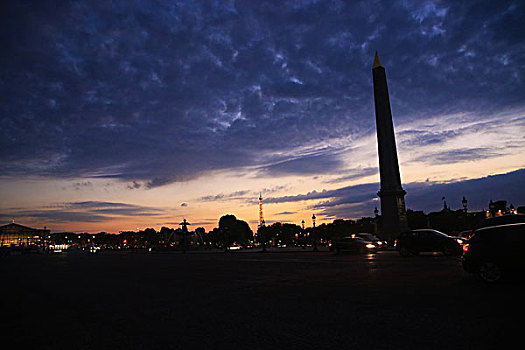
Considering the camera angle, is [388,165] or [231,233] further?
[231,233]

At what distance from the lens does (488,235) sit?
33.4 ft

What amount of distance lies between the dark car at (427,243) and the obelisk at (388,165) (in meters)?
13.3

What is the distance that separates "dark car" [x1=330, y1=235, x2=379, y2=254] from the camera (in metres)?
28.7

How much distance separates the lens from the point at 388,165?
36.3 m

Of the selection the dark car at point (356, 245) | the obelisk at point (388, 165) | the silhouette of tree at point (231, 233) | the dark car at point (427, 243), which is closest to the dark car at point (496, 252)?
the dark car at point (427, 243)

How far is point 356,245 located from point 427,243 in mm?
7466

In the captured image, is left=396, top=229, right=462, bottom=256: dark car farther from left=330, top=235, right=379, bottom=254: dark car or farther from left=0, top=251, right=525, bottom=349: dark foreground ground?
left=0, top=251, right=525, bottom=349: dark foreground ground

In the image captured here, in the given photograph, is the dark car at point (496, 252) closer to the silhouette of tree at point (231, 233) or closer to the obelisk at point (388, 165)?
the obelisk at point (388, 165)

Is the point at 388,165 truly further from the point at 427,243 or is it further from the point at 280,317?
the point at 280,317

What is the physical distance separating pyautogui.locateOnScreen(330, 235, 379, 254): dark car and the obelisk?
27.0 ft

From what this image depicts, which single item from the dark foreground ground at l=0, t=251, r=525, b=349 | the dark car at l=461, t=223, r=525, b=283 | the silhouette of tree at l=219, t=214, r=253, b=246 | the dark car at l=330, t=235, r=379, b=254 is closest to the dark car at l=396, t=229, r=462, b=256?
the dark car at l=330, t=235, r=379, b=254

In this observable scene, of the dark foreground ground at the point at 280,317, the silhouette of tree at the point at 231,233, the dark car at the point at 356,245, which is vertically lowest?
the dark foreground ground at the point at 280,317

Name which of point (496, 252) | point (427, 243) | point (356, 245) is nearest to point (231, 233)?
point (356, 245)

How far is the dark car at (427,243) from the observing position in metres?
21.6
